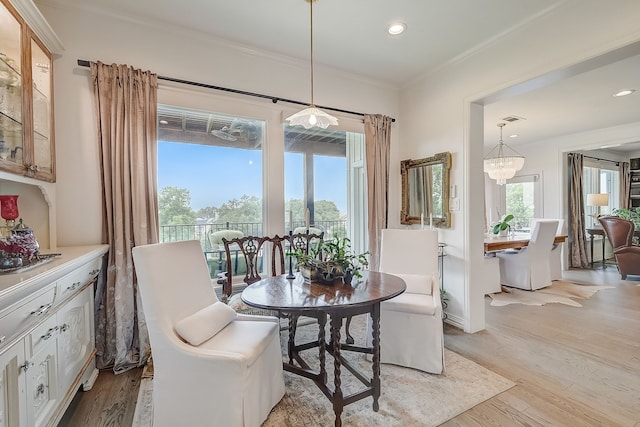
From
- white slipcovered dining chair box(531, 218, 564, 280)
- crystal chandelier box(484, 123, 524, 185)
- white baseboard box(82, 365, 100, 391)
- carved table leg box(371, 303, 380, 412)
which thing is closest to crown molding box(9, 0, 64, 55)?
white baseboard box(82, 365, 100, 391)

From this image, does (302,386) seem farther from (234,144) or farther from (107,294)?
(234,144)

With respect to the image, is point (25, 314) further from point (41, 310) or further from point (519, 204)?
point (519, 204)

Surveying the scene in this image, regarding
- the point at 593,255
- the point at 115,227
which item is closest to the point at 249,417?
the point at 115,227

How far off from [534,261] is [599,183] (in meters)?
4.64

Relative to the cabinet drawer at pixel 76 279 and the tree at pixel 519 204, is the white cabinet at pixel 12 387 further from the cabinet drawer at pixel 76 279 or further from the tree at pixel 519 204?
the tree at pixel 519 204

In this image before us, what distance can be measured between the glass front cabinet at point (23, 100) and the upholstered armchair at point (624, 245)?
25.6 feet

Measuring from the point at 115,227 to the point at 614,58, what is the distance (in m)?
3.96

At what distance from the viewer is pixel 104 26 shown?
2.45 m

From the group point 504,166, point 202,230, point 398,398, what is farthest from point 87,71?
point 504,166

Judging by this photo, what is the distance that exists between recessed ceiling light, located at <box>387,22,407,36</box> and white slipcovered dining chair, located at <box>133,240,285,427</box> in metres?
2.51

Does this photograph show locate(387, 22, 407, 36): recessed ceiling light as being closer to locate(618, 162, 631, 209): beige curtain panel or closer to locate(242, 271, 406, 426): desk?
locate(242, 271, 406, 426): desk

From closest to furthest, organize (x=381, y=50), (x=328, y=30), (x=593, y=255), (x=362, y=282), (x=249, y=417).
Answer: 1. (x=249, y=417)
2. (x=362, y=282)
3. (x=328, y=30)
4. (x=381, y=50)
5. (x=593, y=255)

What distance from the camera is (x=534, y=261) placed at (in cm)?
458

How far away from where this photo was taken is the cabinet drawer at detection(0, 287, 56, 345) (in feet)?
3.77
